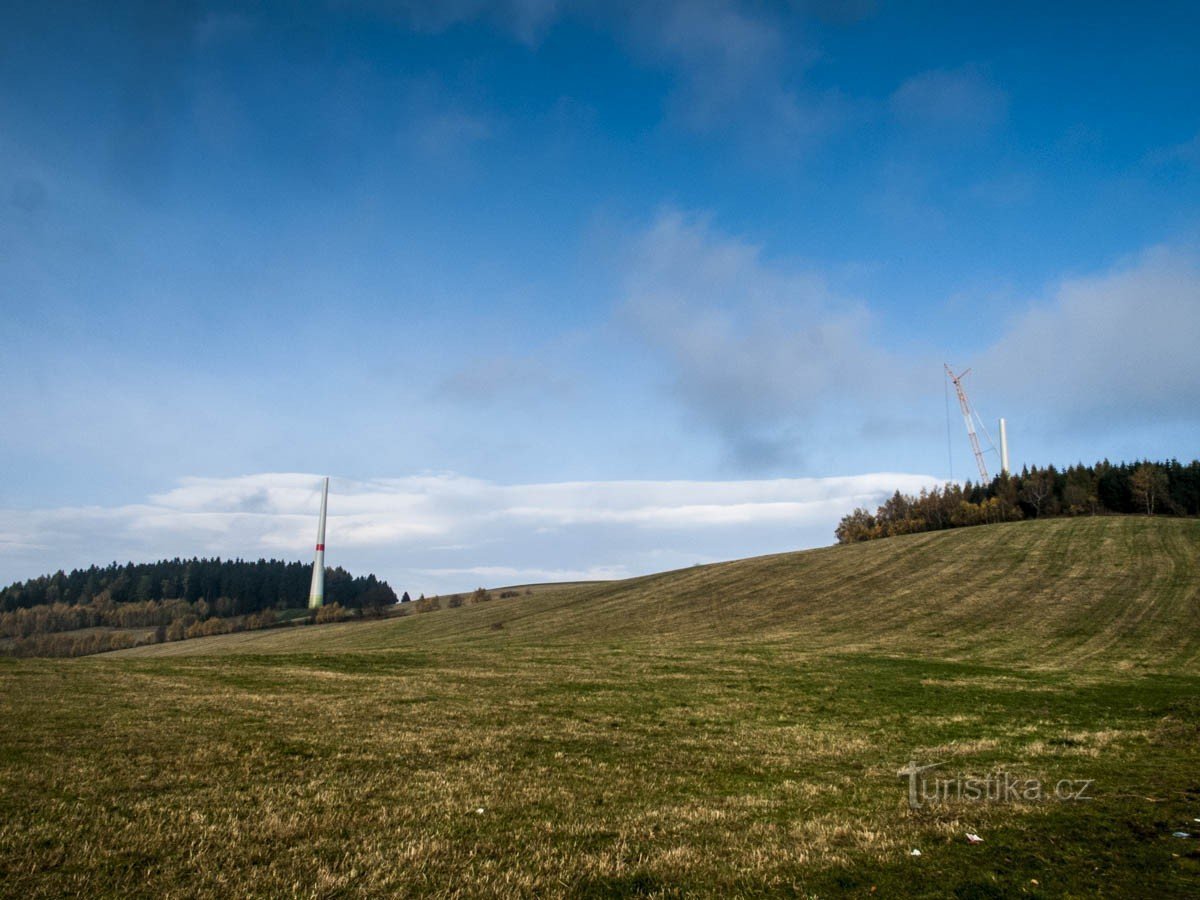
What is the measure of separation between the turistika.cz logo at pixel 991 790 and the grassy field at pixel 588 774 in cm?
24

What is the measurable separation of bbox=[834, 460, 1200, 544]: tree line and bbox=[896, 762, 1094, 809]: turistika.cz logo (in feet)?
481

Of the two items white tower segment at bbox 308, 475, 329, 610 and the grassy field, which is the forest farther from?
the grassy field

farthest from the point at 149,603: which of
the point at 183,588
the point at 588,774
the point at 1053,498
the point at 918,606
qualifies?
the point at 1053,498

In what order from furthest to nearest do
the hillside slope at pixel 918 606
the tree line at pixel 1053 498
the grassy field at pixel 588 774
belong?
the tree line at pixel 1053 498
the hillside slope at pixel 918 606
the grassy field at pixel 588 774

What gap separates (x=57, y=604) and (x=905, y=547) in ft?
631

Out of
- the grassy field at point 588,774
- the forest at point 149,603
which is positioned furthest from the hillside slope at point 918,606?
the forest at point 149,603

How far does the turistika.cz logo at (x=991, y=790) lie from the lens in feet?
42.0

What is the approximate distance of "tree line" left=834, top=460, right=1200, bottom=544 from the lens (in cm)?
13075

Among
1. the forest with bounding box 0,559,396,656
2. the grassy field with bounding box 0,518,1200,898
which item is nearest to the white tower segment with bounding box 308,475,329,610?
the forest with bounding box 0,559,396,656

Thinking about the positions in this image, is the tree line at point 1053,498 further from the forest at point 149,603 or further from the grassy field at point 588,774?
the forest at point 149,603

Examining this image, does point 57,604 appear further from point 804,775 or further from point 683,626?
point 804,775

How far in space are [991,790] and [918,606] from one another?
209ft

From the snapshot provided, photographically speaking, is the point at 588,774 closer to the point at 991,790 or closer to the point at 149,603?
the point at 991,790

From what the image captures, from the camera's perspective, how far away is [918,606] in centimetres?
7094
